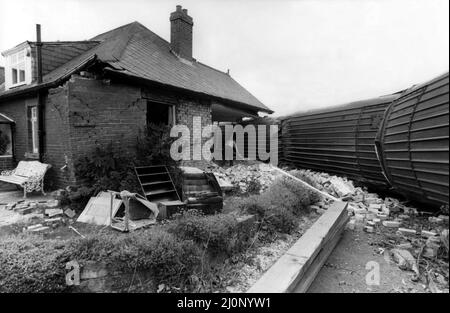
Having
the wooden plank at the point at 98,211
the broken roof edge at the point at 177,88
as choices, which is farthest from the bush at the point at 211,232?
the broken roof edge at the point at 177,88

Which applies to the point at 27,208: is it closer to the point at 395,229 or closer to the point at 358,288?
the point at 358,288

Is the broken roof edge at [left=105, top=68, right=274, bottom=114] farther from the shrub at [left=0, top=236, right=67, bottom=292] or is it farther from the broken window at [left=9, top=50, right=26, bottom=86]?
the broken window at [left=9, top=50, right=26, bottom=86]

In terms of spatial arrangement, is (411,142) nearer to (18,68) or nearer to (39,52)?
(39,52)

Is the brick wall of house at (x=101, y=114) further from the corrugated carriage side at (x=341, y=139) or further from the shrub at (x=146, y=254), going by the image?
the corrugated carriage side at (x=341, y=139)

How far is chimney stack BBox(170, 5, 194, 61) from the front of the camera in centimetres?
1176

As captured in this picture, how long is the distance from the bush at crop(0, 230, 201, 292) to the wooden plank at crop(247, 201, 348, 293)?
933 millimetres

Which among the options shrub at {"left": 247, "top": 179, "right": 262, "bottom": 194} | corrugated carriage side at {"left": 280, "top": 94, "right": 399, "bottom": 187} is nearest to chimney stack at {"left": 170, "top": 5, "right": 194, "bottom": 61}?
corrugated carriage side at {"left": 280, "top": 94, "right": 399, "bottom": 187}

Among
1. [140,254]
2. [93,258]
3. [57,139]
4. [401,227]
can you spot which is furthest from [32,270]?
[401,227]

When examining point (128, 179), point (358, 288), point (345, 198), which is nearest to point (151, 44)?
point (128, 179)

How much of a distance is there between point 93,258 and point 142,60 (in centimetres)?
720

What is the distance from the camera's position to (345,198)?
23.6 feet

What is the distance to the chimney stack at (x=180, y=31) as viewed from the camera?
11.8m

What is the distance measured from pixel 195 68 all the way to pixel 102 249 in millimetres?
10405

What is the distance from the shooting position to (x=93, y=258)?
3.13m
